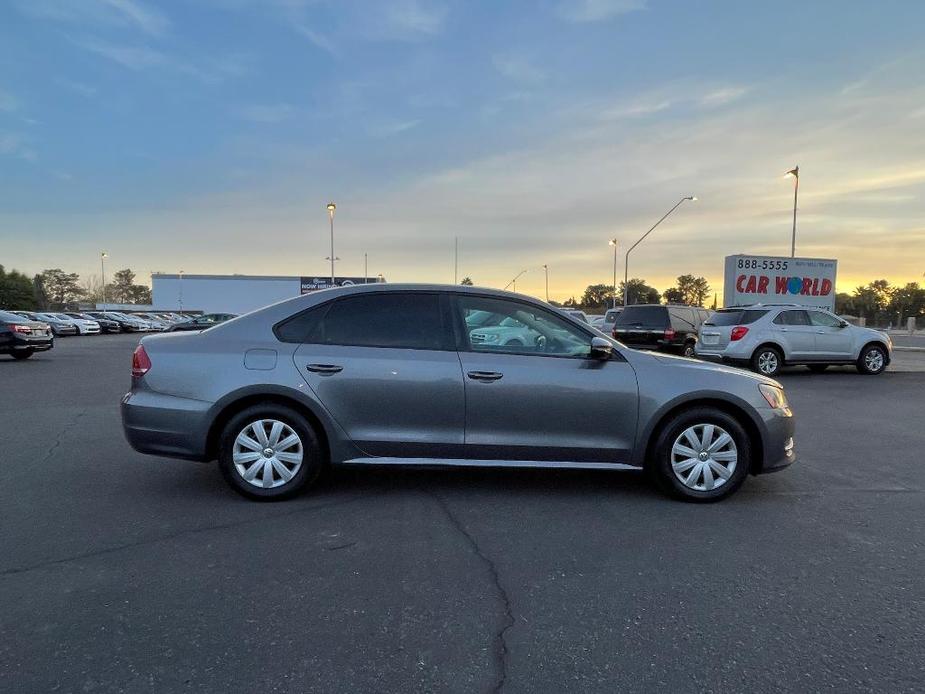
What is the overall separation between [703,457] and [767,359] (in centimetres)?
1065

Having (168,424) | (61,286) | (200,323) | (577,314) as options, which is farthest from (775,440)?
(61,286)

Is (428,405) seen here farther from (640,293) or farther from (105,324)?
(640,293)

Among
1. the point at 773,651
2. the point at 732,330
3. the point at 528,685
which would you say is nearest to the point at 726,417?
the point at 773,651

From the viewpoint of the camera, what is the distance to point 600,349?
4.55 m

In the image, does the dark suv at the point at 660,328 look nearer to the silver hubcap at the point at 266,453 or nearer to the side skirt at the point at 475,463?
the side skirt at the point at 475,463

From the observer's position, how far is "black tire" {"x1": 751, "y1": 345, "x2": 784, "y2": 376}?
1389 centimetres

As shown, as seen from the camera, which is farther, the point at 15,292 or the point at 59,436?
the point at 15,292

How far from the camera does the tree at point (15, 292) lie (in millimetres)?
82875

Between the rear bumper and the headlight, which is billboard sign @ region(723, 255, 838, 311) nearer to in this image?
the headlight

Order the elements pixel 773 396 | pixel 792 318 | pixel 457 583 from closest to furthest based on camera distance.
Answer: pixel 457 583, pixel 773 396, pixel 792 318

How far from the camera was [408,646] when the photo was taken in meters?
2.68

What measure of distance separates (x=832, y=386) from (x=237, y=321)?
1192 centimetres

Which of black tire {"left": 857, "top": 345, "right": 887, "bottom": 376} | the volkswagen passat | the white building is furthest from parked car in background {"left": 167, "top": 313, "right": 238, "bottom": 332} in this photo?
the white building

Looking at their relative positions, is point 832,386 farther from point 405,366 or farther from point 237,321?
point 237,321
